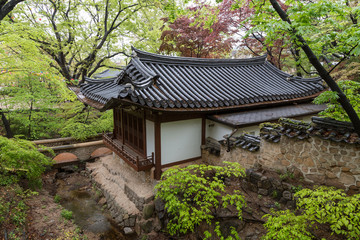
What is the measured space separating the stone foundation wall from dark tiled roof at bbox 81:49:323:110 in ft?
9.02

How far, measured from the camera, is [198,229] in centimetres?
658

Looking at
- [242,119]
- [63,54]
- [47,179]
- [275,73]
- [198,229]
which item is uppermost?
[63,54]

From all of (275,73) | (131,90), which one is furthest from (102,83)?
(275,73)

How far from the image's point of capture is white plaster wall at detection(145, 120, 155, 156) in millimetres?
9078

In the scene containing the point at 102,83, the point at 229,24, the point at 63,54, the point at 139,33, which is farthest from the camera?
the point at 139,33

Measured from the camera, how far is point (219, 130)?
9.79m

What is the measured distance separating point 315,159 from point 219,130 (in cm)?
430

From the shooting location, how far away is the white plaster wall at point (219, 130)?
31.2 ft

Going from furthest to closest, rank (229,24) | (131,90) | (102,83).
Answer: (229,24) → (102,83) → (131,90)

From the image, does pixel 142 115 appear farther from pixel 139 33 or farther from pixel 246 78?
pixel 139 33

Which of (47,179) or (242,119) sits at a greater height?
(242,119)

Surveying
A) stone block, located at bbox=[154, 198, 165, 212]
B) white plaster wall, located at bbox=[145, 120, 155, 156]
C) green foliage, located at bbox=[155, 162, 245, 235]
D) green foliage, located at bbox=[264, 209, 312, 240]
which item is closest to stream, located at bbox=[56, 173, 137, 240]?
stone block, located at bbox=[154, 198, 165, 212]

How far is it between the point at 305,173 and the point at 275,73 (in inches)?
355

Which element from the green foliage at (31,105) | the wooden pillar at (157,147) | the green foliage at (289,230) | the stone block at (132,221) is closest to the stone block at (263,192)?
the green foliage at (289,230)
